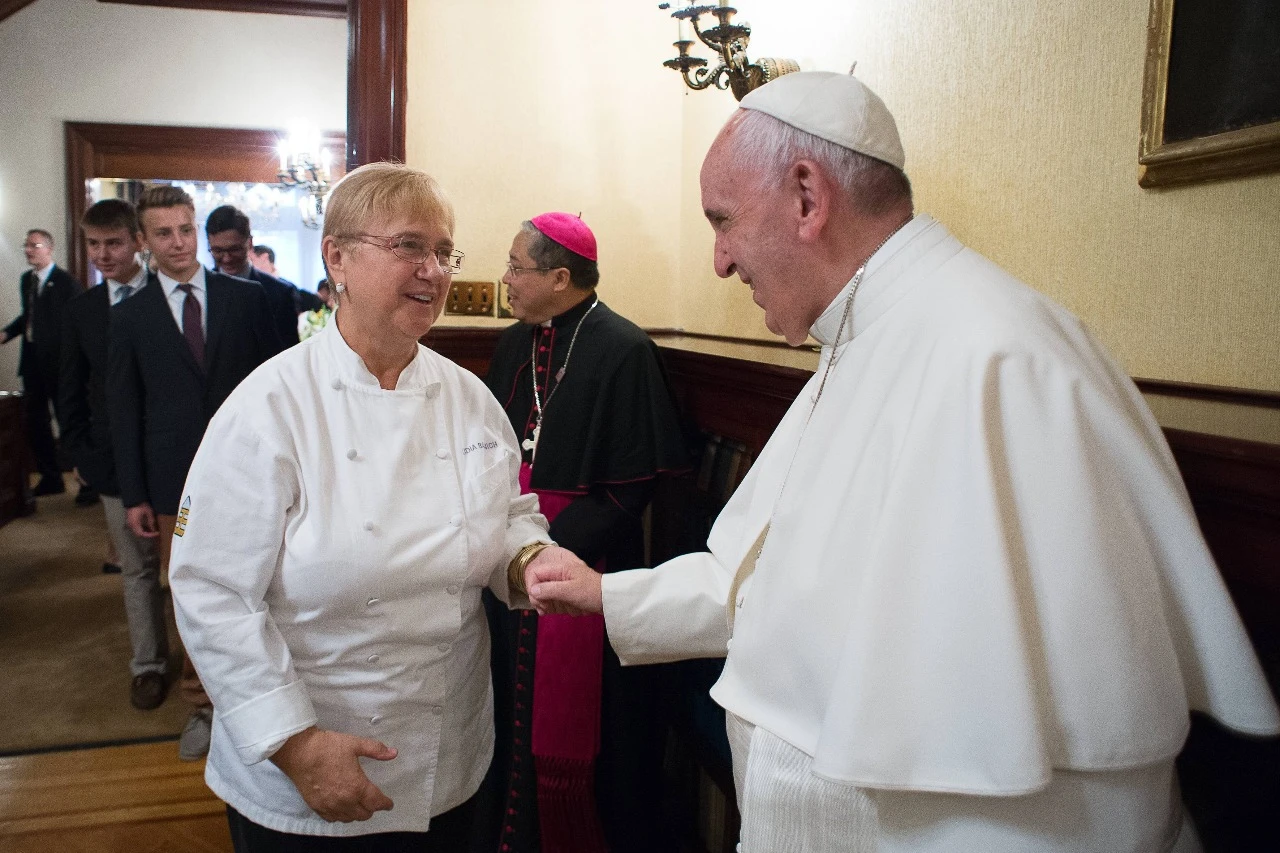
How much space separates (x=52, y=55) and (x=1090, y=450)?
391 inches

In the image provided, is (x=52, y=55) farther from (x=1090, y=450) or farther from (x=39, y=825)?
(x=1090, y=450)

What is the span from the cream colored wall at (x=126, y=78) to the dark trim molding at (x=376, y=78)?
5790 millimetres

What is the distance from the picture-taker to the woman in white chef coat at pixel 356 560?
1436 mm

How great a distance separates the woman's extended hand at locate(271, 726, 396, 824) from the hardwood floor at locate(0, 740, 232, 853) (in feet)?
5.89

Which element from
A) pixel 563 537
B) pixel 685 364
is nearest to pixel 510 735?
pixel 563 537

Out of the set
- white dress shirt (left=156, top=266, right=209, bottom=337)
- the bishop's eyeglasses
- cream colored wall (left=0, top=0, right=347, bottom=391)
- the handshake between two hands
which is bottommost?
the handshake between two hands

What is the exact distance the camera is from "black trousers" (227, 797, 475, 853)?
1555 mm

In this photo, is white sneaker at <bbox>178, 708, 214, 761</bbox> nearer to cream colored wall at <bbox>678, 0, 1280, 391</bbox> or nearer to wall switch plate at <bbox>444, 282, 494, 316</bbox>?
wall switch plate at <bbox>444, 282, 494, 316</bbox>

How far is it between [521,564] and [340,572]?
0.40m

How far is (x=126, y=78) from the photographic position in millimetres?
8516

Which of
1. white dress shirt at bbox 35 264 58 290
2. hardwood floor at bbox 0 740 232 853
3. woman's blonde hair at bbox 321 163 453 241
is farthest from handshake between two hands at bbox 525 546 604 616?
white dress shirt at bbox 35 264 58 290

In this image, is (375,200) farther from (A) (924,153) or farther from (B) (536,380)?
(B) (536,380)

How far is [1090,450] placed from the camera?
1.06 metres

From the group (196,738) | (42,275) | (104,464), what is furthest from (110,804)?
(42,275)
